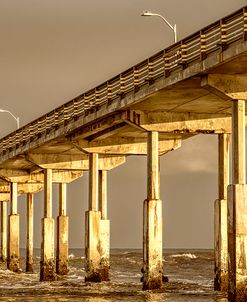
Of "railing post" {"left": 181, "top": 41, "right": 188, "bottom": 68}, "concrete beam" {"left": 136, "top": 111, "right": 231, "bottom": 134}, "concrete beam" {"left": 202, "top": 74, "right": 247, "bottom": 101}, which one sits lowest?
"concrete beam" {"left": 136, "top": 111, "right": 231, "bottom": 134}

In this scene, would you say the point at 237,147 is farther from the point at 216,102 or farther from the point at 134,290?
the point at 134,290

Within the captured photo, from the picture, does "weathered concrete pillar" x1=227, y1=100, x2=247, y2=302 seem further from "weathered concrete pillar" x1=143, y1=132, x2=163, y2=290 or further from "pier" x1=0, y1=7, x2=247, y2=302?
"weathered concrete pillar" x1=143, y1=132, x2=163, y2=290

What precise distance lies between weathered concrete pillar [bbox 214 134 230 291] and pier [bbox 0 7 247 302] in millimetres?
42

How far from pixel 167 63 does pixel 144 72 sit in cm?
304

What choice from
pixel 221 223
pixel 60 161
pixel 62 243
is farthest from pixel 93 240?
pixel 62 243

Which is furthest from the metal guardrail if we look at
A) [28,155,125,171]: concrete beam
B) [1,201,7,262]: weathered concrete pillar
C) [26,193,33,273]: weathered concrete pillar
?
[1,201,7,262]: weathered concrete pillar

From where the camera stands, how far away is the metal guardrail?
3356 cm

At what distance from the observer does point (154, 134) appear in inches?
1761

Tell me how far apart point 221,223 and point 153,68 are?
25.6ft

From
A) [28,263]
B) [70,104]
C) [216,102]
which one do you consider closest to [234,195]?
[216,102]

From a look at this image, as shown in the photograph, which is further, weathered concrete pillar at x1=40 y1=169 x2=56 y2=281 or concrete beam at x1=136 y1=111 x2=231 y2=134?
weathered concrete pillar at x1=40 y1=169 x2=56 y2=281

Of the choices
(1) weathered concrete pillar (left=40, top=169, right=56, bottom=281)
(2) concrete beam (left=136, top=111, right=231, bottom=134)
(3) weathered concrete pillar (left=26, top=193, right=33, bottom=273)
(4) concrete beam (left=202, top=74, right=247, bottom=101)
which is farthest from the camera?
(3) weathered concrete pillar (left=26, top=193, right=33, bottom=273)

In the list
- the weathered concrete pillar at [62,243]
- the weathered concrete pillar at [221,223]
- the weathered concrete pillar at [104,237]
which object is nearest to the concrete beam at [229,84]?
the weathered concrete pillar at [221,223]

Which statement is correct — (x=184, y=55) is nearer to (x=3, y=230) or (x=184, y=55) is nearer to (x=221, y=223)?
(x=221, y=223)
